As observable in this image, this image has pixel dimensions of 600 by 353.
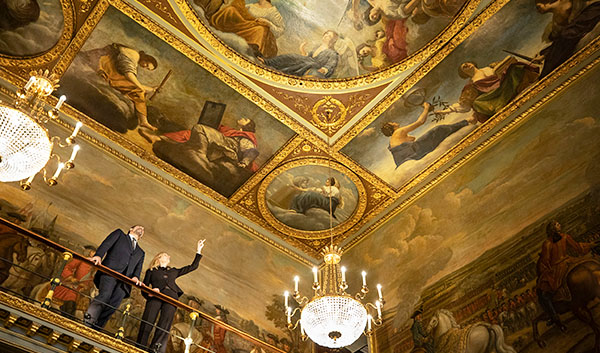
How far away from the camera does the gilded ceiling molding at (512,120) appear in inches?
350

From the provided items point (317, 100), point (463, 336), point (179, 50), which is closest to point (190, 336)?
point (463, 336)

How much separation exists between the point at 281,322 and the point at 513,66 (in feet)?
22.7

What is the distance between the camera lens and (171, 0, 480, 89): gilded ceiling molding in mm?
8984

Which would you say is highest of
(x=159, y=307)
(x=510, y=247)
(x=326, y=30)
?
(x=326, y=30)

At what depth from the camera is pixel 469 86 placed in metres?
9.72

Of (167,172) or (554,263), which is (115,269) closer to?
(167,172)

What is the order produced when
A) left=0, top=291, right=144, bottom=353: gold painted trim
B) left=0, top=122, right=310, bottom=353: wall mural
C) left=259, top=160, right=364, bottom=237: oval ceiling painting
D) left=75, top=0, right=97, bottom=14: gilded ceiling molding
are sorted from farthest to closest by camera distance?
left=259, top=160, right=364, bottom=237: oval ceiling painting, left=75, top=0, right=97, bottom=14: gilded ceiling molding, left=0, top=122, right=310, bottom=353: wall mural, left=0, top=291, right=144, bottom=353: gold painted trim

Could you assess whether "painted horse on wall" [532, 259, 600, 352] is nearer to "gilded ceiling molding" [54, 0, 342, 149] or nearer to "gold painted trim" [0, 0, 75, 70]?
"gilded ceiling molding" [54, 0, 342, 149]

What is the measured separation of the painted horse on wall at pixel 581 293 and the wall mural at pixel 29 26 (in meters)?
9.34

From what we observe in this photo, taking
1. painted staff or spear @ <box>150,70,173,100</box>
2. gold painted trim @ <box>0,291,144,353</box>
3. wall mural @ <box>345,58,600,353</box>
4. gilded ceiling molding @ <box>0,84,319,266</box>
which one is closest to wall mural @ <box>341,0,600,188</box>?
wall mural @ <box>345,58,600,353</box>

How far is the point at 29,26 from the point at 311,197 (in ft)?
21.4

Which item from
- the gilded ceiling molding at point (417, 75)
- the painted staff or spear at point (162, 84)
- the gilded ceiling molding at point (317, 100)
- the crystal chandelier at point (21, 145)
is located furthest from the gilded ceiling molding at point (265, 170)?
the crystal chandelier at point (21, 145)

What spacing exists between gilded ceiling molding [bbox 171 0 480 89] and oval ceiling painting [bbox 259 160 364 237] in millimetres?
1841

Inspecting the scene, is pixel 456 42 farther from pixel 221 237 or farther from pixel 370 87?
pixel 221 237
